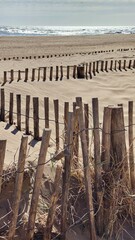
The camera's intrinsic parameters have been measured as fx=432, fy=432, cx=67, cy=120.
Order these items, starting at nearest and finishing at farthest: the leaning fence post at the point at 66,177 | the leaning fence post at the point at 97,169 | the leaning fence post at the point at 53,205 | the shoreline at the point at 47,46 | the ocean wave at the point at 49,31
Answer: the leaning fence post at the point at 53,205 < the leaning fence post at the point at 66,177 < the leaning fence post at the point at 97,169 < the shoreline at the point at 47,46 < the ocean wave at the point at 49,31

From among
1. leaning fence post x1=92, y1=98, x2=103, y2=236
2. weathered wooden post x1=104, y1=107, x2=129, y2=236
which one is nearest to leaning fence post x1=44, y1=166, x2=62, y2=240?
leaning fence post x1=92, y1=98, x2=103, y2=236

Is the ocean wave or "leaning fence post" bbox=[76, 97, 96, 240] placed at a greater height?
the ocean wave

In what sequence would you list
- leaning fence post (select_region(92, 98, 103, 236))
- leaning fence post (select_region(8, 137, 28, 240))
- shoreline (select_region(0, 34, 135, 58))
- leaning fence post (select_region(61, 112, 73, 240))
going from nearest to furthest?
leaning fence post (select_region(8, 137, 28, 240)), leaning fence post (select_region(61, 112, 73, 240)), leaning fence post (select_region(92, 98, 103, 236)), shoreline (select_region(0, 34, 135, 58))

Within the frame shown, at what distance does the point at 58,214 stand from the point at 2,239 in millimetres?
701

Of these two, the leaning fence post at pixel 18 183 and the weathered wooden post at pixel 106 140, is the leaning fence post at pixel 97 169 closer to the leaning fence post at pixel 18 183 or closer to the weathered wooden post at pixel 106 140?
the weathered wooden post at pixel 106 140

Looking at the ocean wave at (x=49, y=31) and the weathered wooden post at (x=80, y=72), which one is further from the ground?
the ocean wave at (x=49, y=31)

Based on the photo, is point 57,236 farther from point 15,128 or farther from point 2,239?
point 15,128

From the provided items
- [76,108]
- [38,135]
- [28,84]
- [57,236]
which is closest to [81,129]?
[76,108]

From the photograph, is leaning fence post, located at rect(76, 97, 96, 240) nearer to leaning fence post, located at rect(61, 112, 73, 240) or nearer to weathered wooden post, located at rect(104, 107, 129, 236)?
leaning fence post, located at rect(61, 112, 73, 240)

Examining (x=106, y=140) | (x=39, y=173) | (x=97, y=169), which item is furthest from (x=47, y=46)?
(x=39, y=173)

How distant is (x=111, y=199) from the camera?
15.9 ft

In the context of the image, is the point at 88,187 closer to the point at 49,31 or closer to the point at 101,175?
the point at 101,175

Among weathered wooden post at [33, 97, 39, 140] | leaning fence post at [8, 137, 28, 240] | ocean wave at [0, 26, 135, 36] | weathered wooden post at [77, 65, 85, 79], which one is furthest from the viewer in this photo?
ocean wave at [0, 26, 135, 36]

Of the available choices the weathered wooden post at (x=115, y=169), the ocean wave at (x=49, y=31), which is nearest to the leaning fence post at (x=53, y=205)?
the weathered wooden post at (x=115, y=169)
